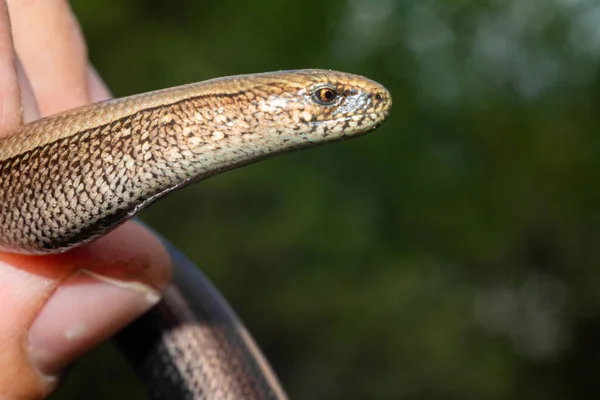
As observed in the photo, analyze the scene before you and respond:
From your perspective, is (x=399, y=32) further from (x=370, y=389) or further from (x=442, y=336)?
(x=370, y=389)

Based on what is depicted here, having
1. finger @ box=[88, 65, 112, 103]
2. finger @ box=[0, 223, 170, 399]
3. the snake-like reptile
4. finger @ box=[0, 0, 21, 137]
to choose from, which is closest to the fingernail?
finger @ box=[0, 223, 170, 399]

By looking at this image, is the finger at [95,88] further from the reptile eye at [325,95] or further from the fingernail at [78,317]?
the reptile eye at [325,95]

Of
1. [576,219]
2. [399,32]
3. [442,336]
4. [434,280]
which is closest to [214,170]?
[442,336]

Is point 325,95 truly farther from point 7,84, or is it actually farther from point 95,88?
point 95,88

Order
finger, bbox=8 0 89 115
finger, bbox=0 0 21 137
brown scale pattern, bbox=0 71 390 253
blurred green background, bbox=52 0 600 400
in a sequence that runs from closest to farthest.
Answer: brown scale pattern, bbox=0 71 390 253 → finger, bbox=0 0 21 137 → finger, bbox=8 0 89 115 → blurred green background, bbox=52 0 600 400

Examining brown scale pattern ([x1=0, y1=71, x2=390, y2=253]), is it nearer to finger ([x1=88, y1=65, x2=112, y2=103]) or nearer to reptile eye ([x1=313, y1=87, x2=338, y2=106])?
reptile eye ([x1=313, y1=87, x2=338, y2=106])

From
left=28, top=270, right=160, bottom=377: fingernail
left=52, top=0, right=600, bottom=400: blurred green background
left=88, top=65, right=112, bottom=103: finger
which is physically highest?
left=88, top=65, right=112, bottom=103: finger

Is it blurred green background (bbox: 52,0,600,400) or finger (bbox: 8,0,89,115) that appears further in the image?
blurred green background (bbox: 52,0,600,400)
